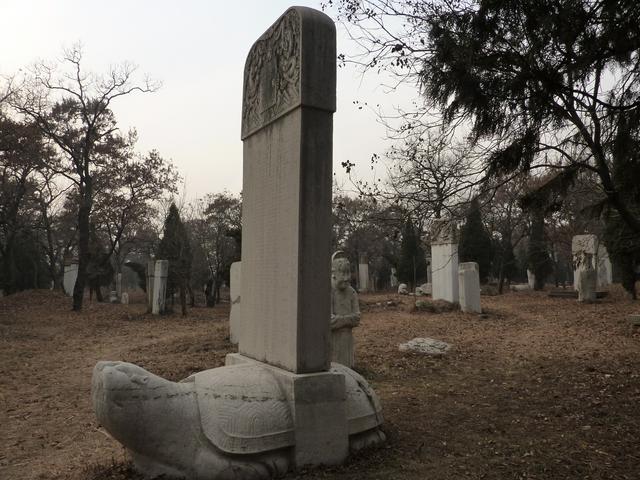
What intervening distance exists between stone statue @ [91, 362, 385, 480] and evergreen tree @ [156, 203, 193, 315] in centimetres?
1659

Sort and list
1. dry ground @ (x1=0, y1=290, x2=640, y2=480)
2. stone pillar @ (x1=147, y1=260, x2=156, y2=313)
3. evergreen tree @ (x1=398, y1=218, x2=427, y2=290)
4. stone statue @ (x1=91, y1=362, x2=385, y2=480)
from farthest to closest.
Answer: evergreen tree @ (x1=398, y1=218, x2=427, y2=290) < stone pillar @ (x1=147, y1=260, x2=156, y2=313) < dry ground @ (x1=0, y1=290, x2=640, y2=480) < stone statue @ (x1=91, y1=362, x2=385, y2=480)

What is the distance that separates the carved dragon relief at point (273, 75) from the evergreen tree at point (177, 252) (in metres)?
15.9

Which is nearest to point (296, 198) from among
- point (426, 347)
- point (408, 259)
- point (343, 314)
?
point (343, 314)

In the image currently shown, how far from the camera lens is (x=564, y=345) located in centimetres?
938

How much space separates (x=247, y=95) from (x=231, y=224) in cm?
2170

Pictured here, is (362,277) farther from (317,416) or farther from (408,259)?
(317,416)

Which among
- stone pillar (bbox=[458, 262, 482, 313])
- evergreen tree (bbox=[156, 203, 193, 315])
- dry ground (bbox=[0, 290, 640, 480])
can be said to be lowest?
dry ground (bbox=[0, 290, 640, 480])

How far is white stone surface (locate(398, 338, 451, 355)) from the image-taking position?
8836mm

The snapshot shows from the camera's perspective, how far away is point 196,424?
136 inches

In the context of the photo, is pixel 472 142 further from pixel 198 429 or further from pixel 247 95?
pixel 198 429

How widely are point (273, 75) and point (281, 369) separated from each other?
8.39 ft

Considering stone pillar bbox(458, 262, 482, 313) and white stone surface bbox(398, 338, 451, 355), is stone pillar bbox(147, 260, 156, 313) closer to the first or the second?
stone pillar bbox(458, 262, 482, 313)

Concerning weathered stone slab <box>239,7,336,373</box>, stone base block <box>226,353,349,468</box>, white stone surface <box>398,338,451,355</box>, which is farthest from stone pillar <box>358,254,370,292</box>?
stone base block <box>226,353,349,468</box>

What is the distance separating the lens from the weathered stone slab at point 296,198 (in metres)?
3.73
